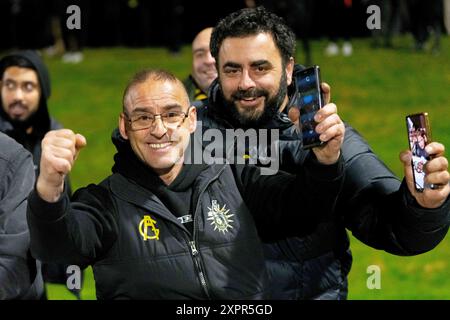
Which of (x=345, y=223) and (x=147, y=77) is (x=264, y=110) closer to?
(x=345, y=223)

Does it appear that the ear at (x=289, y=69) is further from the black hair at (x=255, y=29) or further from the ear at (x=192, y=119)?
the ear at (x=192, y=119)

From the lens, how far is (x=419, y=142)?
373cm

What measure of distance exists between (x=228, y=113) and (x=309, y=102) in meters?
0.76

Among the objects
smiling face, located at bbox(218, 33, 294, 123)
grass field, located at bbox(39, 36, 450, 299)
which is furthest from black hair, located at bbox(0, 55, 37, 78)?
smiling face, located at bbox(218, 33, 294, 123)

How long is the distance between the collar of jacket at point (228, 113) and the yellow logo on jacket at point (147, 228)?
0.84 meters

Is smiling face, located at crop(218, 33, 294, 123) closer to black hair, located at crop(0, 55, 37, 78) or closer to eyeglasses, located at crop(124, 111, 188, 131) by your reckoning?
eyeglasses, located at crop(124, 111, 188, 131)

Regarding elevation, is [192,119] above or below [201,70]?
below

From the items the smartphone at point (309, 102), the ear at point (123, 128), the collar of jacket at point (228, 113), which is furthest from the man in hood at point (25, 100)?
the smartphone at point (309, 102)

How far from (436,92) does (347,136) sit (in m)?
16.1

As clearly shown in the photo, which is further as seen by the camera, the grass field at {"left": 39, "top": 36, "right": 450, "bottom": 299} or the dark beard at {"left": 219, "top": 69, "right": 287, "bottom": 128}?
the grass field at {"left": 39, "top": 36, "right": 450, "bottom": 299}

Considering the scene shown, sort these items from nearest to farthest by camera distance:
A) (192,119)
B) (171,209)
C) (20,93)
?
1. (171,209)
2. (192,119)
3. (20,93)

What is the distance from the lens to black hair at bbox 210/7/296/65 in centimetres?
439

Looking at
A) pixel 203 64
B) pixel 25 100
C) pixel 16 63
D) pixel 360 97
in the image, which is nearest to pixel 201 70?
pixel 203 64

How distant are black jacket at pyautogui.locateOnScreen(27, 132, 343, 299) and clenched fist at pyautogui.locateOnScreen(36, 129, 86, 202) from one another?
271 mm
